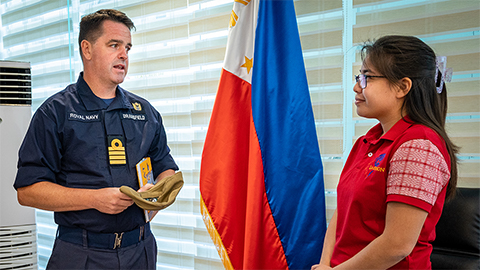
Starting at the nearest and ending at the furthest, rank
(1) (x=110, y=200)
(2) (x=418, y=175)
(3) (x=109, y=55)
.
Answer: (2) (x=418, y=175) < (1) (x=110, y=200) < (3) (x=109, y=55)

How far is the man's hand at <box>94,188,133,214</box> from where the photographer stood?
5.29 ft

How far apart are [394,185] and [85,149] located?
1.30 metres

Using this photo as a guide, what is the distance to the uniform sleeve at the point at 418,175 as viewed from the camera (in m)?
1.16

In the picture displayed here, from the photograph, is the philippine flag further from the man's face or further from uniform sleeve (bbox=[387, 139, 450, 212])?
uniform sleeve (bbox=[387, 139, 450, 212])

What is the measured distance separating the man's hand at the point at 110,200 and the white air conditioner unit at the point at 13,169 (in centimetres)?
128

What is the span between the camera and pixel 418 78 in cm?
129

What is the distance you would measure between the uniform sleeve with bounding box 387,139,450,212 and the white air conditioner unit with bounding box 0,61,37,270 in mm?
2390

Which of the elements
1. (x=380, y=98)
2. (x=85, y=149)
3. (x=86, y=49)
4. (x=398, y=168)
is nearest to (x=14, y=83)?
(x=86, y=49)

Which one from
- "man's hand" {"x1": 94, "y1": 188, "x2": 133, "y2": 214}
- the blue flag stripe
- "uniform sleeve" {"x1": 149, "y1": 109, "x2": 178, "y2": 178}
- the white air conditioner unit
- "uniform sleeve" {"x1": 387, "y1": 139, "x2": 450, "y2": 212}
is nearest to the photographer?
"uniform sleeve" {"x1": 387, "y1": 139, "x2": 450, "y2": 212}

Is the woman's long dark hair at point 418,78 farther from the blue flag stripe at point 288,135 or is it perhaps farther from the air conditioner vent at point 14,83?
the air conditioner vent at point 14,83

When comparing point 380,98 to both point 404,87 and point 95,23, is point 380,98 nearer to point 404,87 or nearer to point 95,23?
point 404,87

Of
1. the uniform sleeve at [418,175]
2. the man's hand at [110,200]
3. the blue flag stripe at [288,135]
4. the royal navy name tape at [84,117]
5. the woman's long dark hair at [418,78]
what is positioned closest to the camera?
the uniform sleeve at [418,175]

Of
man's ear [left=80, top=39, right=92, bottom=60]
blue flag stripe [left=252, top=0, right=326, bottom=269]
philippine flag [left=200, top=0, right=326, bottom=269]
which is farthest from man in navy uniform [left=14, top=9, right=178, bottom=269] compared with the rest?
blue flag stripe [left=252, top=0, right=326, bottom=269]

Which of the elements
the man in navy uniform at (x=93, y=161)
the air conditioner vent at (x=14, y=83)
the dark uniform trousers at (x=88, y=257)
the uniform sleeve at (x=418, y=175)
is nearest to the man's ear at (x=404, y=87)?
the uniform sleeve at (x=418, y=175)
